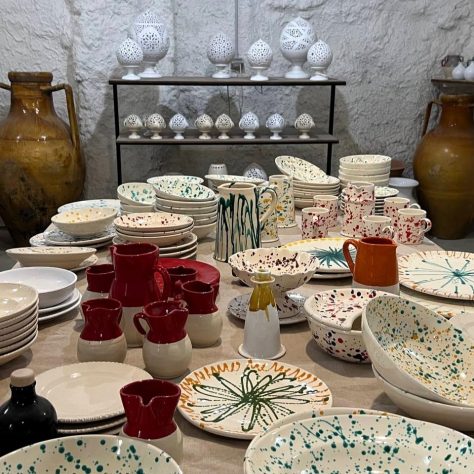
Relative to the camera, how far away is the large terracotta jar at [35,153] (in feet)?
11.6

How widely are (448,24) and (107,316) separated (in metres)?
3.46

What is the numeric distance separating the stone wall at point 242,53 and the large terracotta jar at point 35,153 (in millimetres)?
253

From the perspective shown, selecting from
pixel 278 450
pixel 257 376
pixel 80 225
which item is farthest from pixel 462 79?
pixel 278 450

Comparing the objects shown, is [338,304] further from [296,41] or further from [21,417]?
[296,41]

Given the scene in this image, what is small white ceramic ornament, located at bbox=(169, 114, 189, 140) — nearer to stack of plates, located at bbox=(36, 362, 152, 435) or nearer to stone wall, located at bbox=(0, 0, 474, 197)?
stone wall, located at bbox=(0, 0, 474, 197)

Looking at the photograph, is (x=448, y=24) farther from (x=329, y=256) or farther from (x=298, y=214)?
(x=329, y=256)

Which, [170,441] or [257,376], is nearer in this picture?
[170,441]

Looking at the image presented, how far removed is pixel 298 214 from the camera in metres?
2.54

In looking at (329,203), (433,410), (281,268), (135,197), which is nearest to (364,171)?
(329,203)

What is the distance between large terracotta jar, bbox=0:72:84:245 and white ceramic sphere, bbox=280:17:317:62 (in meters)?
1.18

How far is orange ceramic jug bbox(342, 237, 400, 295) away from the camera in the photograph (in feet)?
4.64

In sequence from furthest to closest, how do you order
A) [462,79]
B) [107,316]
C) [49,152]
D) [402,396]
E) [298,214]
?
[462,79]
[49,152]
[298,214]
[107,316]
[402,396]

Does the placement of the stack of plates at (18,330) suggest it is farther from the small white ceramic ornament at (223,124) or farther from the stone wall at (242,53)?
the stone wall at (242,53)

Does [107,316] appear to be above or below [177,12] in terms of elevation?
below
